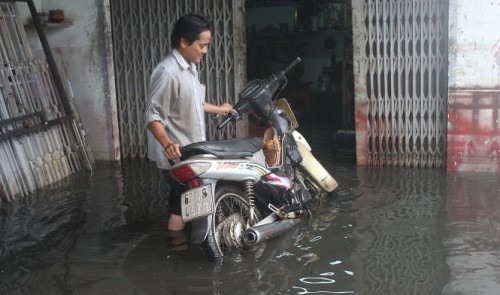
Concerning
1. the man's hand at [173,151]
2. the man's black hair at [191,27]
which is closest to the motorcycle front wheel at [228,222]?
the man's hand at [173,151]

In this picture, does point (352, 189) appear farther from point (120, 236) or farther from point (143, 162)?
point (143, 162)

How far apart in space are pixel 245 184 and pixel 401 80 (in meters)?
3.06

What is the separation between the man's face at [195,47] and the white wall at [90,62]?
335cm

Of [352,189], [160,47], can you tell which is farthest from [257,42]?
[352,189]

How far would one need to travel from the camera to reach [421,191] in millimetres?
5699

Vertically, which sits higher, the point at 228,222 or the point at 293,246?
the point at 228,222

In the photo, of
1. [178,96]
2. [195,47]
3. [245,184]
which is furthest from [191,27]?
[245,184]

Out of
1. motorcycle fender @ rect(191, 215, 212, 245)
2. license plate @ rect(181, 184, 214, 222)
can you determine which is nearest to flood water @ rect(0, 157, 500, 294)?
motorcycle fender @ rect(191, 215, 212, 245)

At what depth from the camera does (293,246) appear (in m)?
4.31

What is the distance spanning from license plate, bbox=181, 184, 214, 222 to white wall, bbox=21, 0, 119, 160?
3806 millimetres

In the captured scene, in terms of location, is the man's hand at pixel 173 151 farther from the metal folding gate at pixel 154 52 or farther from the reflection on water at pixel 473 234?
the metal folding gate at pixel 154 52

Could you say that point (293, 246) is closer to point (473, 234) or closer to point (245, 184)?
point (245, 184)

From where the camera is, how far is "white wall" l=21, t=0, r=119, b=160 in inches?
282

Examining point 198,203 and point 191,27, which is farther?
point 191,27
